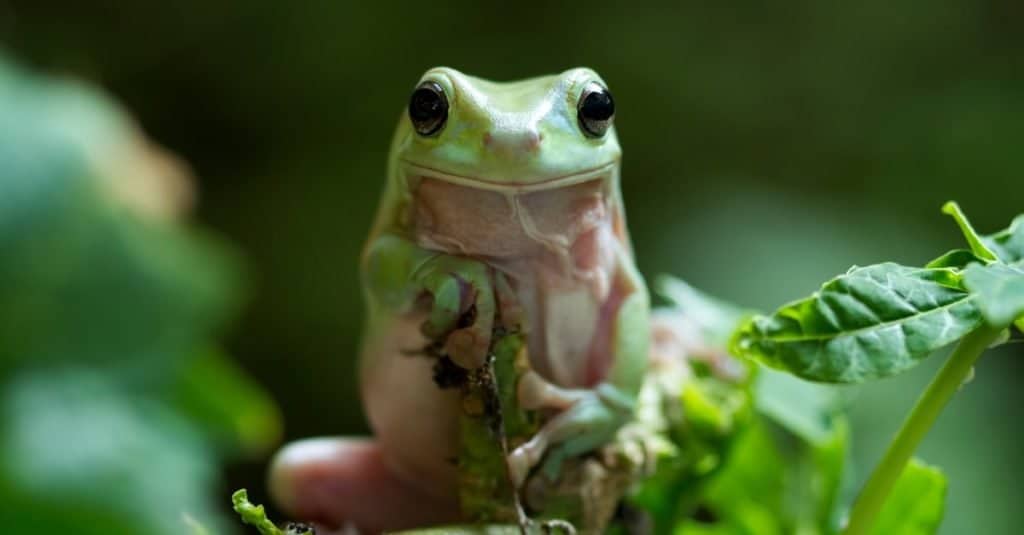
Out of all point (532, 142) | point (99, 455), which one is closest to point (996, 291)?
point (532, 142)

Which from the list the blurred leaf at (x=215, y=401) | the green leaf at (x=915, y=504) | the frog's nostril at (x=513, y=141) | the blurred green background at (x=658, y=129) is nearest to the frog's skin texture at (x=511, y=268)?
the frog's nostril at (x=513, y=141)

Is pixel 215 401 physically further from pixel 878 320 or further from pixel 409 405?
pixel 878 320

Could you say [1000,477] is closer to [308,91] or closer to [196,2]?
[308,91]

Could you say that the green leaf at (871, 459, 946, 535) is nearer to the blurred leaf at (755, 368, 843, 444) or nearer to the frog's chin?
the blurred leaf at (755, 368, 843, 444)

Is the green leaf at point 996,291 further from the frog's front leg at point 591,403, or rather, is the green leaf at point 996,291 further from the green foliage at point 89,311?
the green foliage at point 89,311

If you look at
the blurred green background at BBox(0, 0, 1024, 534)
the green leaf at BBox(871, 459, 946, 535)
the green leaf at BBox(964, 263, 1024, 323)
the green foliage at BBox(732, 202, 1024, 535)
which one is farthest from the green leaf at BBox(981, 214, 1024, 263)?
the blurred green background at BBox(0, 0, 1024, 534)

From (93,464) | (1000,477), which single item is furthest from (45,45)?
(1000,477)
